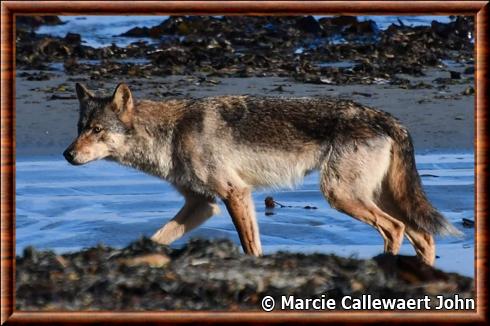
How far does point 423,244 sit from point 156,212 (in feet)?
9.34

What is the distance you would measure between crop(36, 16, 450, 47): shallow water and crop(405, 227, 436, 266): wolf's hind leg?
990cm

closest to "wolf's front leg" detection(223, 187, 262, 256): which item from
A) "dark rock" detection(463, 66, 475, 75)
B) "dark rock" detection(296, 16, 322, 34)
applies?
"dark rock" detection(463, 66, 475, 75)

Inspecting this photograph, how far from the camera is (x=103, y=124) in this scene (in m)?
8.59

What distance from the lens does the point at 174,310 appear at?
6.88 metres

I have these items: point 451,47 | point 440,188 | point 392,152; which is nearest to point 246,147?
point 392,152

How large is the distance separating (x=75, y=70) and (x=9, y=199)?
8.53 meters

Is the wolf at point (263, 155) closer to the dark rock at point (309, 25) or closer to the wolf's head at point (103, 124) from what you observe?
the wolf's head at point (103, 124)

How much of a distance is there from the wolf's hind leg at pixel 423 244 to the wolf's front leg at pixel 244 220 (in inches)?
48.0

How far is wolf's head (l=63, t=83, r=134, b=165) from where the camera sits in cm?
848

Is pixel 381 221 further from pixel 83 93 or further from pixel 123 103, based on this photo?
pixel 83 93

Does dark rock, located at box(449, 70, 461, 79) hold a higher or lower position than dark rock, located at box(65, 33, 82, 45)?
lower

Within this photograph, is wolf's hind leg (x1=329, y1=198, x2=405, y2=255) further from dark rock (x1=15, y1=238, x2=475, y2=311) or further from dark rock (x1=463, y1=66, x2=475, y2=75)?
dark rock (x1=463, y1=66, x2=475, y2=75)

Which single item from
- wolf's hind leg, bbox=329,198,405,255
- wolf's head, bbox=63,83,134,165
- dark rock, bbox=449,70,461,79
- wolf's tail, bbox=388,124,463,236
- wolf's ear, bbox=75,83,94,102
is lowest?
wolf's hind leg, bbox=329,198,405,255

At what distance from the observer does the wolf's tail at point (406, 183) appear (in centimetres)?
836
